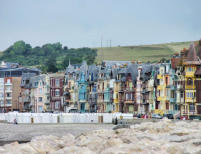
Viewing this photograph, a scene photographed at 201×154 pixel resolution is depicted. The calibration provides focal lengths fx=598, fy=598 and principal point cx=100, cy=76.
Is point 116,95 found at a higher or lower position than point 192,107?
higher

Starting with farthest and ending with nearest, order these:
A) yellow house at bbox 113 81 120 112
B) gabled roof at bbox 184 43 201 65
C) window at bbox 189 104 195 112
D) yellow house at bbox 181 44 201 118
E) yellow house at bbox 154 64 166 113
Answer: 1. yellow house at bbox 113 81 120 112
2. yellow house at bbox 154 64 166 113
3. gabled roof at bbox 184 43 201 65
4. yellow house at bbox 181 44 201 118
5. window at bbox 189 104 195 112

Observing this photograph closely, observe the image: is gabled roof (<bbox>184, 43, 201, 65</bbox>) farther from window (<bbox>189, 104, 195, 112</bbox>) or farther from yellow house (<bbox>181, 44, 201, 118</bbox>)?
window (<bbox>189, 104, 195, 112</bbox>)

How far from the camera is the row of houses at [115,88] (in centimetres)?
8925

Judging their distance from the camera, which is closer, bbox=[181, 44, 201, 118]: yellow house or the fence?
bbox=[181, 44, 201, 118]: yellow house

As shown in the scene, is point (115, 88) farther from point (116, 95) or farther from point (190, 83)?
point (190, 83)

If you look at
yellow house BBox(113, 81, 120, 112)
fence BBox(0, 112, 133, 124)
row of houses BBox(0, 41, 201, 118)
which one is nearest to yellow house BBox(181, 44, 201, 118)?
row of houses BBox(0, 41, 201, 118)

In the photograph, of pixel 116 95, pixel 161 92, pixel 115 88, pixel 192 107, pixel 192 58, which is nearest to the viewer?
pixel 192 107

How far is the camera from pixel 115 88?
11456cm

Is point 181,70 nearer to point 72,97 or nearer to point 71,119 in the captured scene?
point 71,119

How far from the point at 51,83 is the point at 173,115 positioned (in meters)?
54.5

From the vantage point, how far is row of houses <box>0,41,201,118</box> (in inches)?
3514

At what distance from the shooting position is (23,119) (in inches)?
3629

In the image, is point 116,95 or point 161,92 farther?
point 116,95

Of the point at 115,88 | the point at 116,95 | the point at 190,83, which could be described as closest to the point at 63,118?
the point at 190,83
